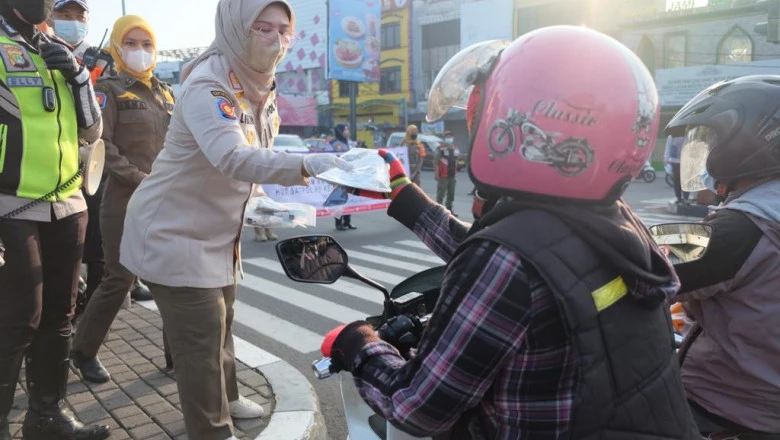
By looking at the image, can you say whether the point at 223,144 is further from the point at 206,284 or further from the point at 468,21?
the point at 468,21

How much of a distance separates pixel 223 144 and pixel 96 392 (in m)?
1.99

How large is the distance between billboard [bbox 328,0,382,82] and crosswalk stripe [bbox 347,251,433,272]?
2164 centimetres

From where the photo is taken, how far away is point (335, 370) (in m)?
1.49

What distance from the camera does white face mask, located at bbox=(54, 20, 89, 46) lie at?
4250 mm

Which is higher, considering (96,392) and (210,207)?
(210,207)

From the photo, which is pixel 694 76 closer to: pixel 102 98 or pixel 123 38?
pixel 123 38

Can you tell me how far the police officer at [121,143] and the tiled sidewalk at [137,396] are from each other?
0.17m

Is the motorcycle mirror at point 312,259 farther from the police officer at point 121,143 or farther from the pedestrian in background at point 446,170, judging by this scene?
the pedestrian in background at point 446,170

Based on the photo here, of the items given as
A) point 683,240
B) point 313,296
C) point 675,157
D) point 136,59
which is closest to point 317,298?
point 313,296

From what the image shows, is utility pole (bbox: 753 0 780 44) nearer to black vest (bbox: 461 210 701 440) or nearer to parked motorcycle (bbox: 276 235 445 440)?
parked motorcycle (bbox: 276 235 445 440)

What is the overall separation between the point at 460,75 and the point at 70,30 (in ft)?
11.9

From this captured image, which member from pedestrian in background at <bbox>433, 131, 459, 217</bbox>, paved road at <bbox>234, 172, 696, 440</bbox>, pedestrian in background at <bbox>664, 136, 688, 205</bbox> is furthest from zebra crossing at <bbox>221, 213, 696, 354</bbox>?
pedestrian in background at <bbox>664, 136, 688, 205</bbox>

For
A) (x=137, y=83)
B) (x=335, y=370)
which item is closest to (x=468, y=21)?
(x=137, y=83)

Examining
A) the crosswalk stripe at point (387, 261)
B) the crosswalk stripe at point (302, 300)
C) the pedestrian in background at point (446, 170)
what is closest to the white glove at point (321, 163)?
the crosswalk stripe at point (302, 300)
